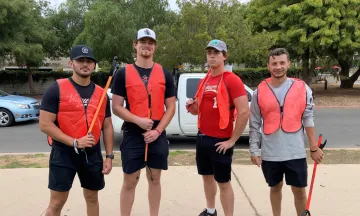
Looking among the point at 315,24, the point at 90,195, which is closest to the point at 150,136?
the point at 90,195

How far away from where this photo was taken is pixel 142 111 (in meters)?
3.46

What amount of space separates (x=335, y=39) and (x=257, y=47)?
12.0 feet

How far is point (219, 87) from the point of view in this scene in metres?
3.48

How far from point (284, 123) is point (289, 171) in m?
0.44

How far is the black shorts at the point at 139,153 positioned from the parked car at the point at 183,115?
4.43 meters

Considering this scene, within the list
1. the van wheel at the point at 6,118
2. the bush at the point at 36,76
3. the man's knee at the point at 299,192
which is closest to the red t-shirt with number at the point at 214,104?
the man's knee at the point at 299,192

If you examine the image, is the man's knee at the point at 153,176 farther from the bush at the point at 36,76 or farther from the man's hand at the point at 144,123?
the bush at the point at 36,76

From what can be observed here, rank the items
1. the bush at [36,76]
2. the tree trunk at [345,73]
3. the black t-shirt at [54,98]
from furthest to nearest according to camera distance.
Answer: the bush at [36,76]
the tree trunk at [345,73]
the black t-shirt at [54,98]

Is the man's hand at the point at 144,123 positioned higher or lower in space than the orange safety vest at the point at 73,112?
lower

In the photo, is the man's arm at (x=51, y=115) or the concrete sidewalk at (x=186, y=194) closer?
the man's arm at (x=51, y=115)

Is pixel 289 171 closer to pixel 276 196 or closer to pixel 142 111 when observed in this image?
pixel 276 196

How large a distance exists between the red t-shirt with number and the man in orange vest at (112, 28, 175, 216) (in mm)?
344

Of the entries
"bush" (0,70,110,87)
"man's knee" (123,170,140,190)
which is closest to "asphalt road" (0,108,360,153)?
"man's knee" (123,170,140,190)

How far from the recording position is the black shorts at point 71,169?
3070mm
